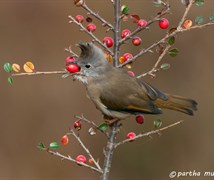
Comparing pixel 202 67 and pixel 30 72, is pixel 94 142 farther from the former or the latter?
pixel 30 72

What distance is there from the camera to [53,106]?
29.6 feet

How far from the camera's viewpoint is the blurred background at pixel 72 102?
8.18 m

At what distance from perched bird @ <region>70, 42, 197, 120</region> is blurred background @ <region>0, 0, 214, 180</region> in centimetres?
350

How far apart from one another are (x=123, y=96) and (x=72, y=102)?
483 centimetres

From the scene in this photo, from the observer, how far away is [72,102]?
9.03m

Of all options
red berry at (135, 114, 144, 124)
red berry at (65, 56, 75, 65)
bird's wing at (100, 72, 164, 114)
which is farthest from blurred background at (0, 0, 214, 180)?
red berry at (65, 56, 75, 65)

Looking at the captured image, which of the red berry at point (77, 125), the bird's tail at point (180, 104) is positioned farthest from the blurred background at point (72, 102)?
the red berry at point (77, 125)

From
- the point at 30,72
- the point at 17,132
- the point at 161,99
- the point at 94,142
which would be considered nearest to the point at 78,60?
the point at 30,72

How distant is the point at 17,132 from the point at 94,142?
141 cm

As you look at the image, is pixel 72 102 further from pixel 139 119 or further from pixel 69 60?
pixel 69 60

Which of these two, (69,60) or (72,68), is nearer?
(72,68)

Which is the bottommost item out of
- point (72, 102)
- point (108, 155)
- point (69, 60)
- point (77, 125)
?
point (108, 155)

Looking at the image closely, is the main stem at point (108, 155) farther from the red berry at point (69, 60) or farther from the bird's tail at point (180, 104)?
the bird's tail at point (180, 104)

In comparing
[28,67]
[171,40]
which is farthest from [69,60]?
[171,40]
